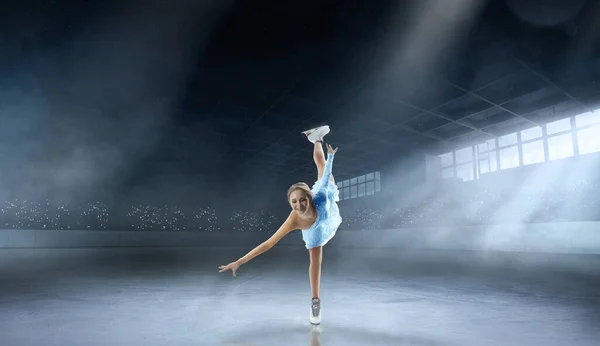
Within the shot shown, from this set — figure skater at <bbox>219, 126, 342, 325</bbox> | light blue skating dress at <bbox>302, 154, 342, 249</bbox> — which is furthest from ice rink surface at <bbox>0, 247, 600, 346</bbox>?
light blue skating dress at <bbox>302, 154, 342, 249</bbox>

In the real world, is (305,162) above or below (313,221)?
above

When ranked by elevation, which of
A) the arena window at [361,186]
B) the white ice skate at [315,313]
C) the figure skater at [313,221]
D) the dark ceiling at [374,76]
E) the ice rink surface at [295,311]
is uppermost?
the dark ceiling at [374,76]

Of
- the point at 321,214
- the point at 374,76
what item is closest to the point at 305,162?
the point at 374,76

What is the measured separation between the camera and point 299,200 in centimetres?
277

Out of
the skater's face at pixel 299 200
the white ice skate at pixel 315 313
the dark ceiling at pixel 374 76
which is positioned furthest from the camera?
the dark ceiling at pixel 374 76

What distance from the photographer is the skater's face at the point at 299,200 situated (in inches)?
109

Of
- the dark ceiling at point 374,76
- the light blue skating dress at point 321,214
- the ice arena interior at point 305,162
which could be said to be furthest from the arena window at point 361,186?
the light blue skating dress at point 321,214

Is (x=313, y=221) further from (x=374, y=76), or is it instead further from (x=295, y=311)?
(x=374, y=76)

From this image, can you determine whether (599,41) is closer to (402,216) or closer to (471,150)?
(471,150)

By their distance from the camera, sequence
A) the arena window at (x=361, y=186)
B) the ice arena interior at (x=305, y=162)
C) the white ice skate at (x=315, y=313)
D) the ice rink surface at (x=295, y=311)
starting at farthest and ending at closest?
the arena window at (x=361, y=186), the ice arena interior at (x=305, y=162), the white ice skate at (x=315, y=313), the ice rink surface at (x=295, y=311)

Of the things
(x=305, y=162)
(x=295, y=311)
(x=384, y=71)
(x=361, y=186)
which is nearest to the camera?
(x=295, y=311)

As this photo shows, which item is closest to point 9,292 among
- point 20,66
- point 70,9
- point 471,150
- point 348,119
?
point 70,9

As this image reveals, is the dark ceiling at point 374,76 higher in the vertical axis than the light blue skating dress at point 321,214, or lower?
higher

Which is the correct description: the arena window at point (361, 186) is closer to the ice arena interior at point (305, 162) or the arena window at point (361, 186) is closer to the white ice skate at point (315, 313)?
the ice arena interior at point (305, 162)
